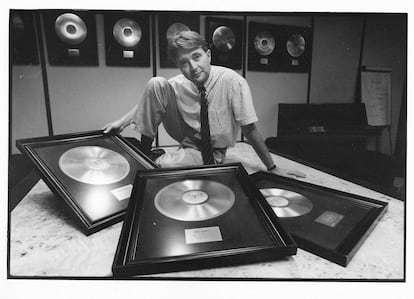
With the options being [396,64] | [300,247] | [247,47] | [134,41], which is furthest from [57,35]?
[396,64]

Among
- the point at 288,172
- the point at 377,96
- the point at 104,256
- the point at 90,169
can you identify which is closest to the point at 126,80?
the point at 90,169

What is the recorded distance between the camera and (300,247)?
37.9 inches

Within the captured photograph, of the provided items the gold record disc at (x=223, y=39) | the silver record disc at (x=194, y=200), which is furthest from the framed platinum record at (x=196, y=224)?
the gold record disc at (x=223, y=39)

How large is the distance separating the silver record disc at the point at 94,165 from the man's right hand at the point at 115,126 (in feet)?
0.26

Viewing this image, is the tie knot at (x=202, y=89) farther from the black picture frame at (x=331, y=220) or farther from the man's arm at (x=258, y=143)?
the black picture frame at (x=331, y=220)

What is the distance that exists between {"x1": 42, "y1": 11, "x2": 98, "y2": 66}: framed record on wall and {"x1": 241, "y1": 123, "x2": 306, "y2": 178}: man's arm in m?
0.67

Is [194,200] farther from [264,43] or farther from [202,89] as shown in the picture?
[264,43]

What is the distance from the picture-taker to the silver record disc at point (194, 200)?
3.45ft

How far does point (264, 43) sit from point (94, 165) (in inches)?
33.1

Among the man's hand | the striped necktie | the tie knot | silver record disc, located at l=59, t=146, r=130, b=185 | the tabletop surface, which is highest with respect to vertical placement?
the tie knot

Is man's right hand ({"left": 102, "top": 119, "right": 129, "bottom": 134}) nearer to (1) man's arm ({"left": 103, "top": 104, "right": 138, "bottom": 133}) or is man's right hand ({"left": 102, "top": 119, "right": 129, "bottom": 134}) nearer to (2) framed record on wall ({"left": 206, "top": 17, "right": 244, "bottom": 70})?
(1) man's arm ({"left": 103, "top": 104, "right": 138, "bottom": 133})

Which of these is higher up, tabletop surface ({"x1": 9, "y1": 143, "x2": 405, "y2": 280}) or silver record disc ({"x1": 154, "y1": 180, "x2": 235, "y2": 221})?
silver record disc ({"x1": 154, "y1": 180, "x2": 235, "y2": 221})

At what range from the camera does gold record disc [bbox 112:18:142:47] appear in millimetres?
1178

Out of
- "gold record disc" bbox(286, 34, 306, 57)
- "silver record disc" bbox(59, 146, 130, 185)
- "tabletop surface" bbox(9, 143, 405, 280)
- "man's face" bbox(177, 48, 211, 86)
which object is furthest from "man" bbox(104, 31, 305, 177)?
"tabletop surface" bbox(9, 143, 405, 280)
